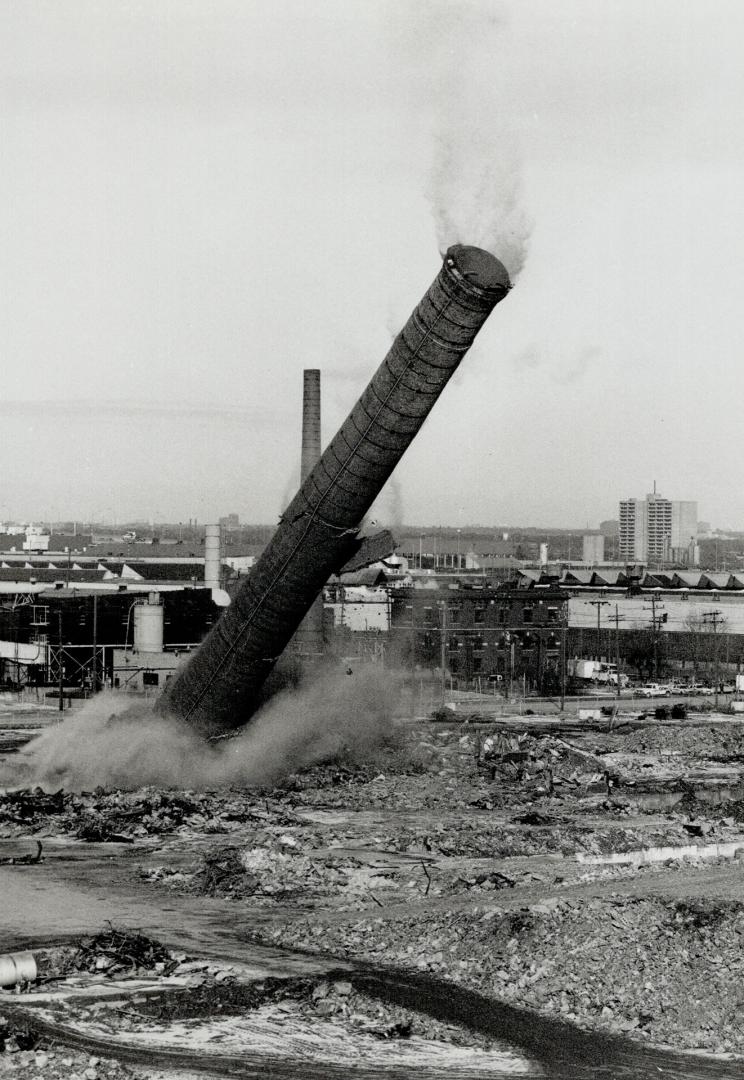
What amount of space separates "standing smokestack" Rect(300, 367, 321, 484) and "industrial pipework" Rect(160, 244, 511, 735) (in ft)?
34.0

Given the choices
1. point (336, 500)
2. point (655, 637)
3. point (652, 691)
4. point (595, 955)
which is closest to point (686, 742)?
point (336, 500)

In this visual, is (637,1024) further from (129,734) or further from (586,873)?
(129,734)

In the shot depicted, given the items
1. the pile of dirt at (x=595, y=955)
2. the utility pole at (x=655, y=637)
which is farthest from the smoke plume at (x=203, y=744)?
the utility pole at (x=655, y=637)

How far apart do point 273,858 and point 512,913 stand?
568cm

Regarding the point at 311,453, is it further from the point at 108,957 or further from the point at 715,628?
the point at 715,628

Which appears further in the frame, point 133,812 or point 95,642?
point 95,642

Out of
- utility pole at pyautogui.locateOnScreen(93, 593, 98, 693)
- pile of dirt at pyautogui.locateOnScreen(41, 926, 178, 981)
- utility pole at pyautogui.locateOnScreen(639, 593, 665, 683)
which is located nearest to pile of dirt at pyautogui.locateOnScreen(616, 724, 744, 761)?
utility pole at pyautogui.locateOnScreen(93, 593, 98, 693)

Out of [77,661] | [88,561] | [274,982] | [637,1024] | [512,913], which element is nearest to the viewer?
[637,1024]

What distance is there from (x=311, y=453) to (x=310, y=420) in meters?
1.40

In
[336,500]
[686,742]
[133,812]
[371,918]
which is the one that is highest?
[336,500]

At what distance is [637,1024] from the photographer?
15.0 m

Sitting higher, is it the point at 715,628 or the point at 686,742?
the point at 715,628

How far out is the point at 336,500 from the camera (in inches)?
1056

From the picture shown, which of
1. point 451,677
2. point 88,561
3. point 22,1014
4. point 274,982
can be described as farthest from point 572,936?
point 88,561
